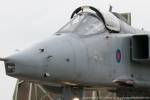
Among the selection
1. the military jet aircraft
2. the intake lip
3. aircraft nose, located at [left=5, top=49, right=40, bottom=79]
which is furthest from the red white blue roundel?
the intake lip

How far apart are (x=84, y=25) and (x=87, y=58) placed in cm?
95

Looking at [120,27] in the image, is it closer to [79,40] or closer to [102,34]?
[102,34]

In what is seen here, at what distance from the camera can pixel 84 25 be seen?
10.9m

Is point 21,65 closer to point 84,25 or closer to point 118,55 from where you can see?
point 84,25

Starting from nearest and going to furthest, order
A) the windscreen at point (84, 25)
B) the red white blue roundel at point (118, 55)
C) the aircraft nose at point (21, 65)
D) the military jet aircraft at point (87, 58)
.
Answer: the aircraft nose at point (21, 65) → the military jet aircraft at point (87, 58) → the windscreen at point (84, 25) → the red white blue roundel at point (118, 55)

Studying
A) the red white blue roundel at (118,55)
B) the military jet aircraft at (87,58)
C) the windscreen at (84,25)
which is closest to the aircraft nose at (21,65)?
the military jet aircraft at (87,58)

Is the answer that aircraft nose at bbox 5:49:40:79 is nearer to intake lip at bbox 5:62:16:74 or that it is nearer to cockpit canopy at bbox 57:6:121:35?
intake lip at bbox 5:62:16:74

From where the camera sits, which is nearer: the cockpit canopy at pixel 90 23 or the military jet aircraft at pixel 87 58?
the military jet aircraft at pixel 87 58

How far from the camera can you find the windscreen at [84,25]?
10.8m

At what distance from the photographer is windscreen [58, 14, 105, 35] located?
35.3ft

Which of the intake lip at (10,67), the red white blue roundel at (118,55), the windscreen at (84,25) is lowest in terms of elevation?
the intake lip at (10,67)

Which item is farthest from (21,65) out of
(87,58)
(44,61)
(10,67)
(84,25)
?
(84,25)

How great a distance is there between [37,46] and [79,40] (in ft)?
3.53

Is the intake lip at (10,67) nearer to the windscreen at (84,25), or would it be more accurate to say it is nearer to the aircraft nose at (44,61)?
the aircraft nose at (44,61)
